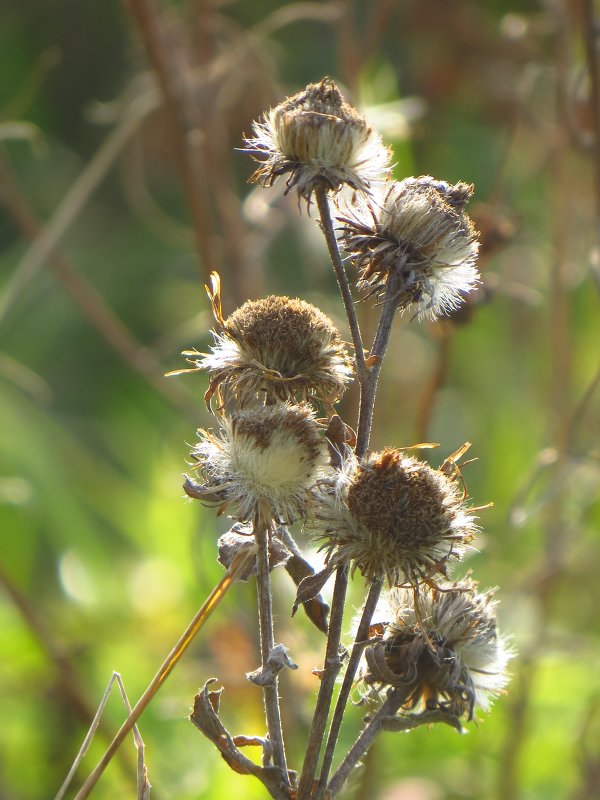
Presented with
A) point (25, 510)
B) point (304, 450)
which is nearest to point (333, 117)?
point (304, 450)

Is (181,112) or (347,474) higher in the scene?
(181,112)

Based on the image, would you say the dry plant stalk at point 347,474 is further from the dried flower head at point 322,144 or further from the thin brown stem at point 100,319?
the thin brown stem at point 100,319

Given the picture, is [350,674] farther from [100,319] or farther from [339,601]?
[100,319]

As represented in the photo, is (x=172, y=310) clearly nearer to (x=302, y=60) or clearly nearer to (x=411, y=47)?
(x=302, y=60)

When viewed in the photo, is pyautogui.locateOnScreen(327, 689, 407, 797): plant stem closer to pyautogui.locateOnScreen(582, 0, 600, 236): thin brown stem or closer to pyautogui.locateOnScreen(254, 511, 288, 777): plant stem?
pyautogui.locateOnScreen(254, 511, 288, 777): plant stem

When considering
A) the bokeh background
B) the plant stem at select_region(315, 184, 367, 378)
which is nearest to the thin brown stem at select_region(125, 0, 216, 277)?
the bokeh background

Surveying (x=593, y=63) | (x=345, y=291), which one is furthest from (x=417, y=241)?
(x=593, y=63)
